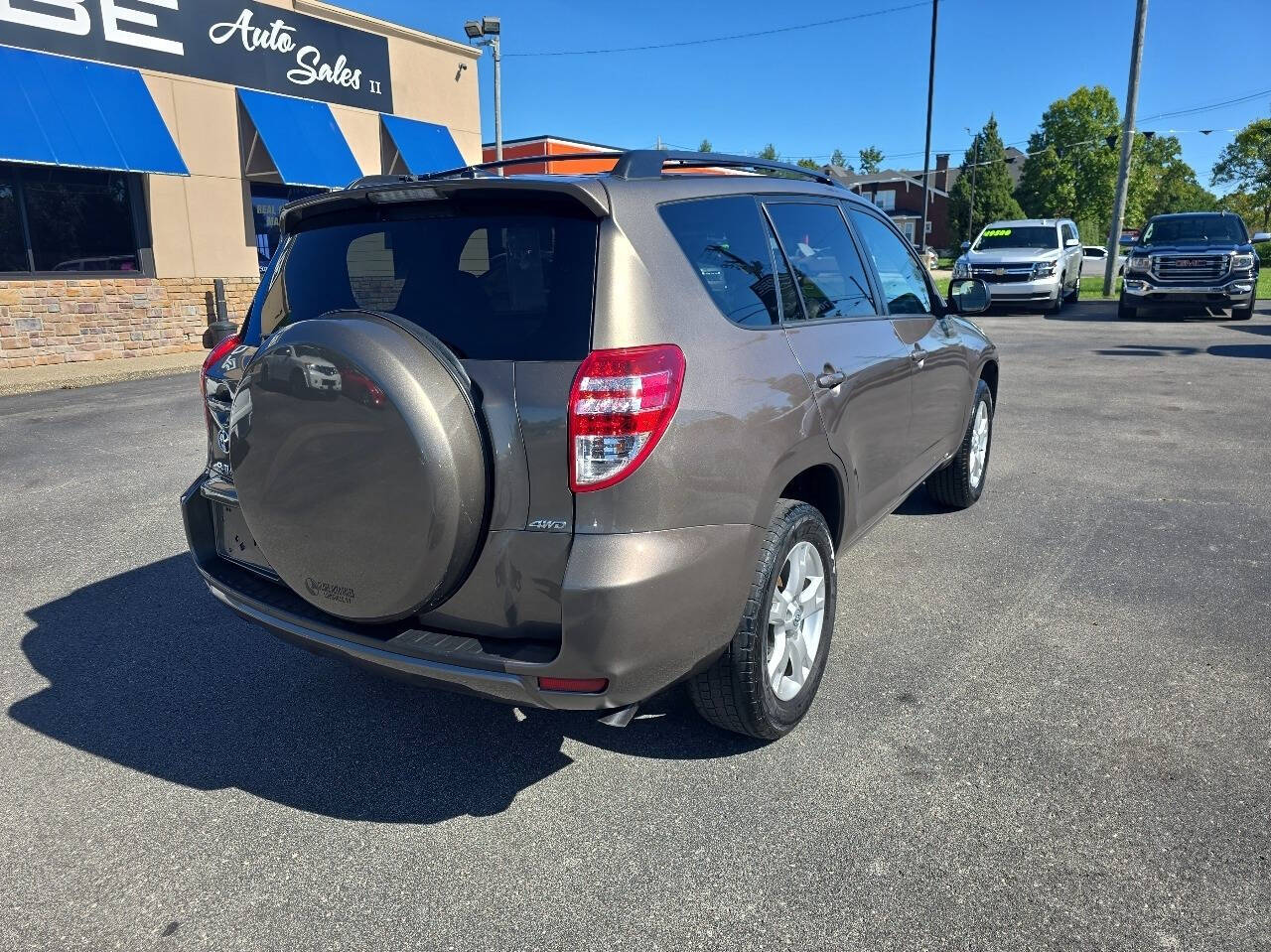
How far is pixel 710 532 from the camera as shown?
2.64 meters

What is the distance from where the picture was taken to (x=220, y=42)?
16.3 meters

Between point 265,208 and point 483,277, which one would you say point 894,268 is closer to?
point 483,277

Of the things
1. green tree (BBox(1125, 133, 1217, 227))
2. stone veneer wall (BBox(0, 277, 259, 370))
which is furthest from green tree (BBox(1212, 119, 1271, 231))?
stone veneer wall (BBox(0, 277, 259, 370))

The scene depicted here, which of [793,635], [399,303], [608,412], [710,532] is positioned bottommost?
[793,635]

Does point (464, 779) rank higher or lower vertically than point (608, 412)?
lower

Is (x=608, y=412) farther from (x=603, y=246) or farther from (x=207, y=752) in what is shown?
(x=207, y=752)

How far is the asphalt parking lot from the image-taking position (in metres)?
2.39

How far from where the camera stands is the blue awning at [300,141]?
54.6 feet

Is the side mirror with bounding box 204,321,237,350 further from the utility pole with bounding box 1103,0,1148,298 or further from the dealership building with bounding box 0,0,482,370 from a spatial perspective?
the utility pole with bounding box 1103,0,1148,298

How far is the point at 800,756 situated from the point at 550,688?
104 cm

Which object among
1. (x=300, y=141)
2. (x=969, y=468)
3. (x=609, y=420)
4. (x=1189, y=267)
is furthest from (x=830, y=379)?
(x=1189, y=267)

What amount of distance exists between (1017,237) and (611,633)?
2148 cm

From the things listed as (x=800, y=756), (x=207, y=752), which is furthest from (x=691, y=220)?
(x=207, y=752)

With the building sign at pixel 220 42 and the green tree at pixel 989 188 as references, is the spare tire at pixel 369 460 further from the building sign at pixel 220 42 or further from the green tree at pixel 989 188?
the green tree at pixel 989 188
